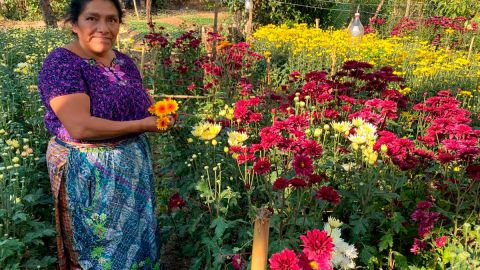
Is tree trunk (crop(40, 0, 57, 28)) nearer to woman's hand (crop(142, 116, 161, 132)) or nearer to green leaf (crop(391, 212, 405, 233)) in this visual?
woman's hand (crop(142, 116, 161, 132))

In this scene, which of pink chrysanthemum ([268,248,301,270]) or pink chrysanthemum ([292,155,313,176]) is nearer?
pink chrysanthemum ([268,248,301,270])

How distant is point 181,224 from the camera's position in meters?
2.69

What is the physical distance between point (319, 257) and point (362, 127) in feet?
4.34

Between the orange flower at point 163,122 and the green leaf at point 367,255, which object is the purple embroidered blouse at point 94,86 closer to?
the orange flower at point 163,122


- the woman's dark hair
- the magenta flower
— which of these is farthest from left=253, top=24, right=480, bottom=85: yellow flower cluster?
the magenta flower

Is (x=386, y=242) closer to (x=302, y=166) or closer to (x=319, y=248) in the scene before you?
(x=302, y=166)

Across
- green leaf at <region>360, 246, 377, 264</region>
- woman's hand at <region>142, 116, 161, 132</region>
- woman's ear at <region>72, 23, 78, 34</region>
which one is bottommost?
green leaf at <region>360, 246, 377, 264</region>

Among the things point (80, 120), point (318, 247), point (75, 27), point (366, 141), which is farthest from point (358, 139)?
point (75, 27)

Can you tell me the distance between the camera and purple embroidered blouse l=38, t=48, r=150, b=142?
69.2 inches

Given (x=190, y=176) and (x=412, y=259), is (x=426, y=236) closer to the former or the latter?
(x=412, y=259)

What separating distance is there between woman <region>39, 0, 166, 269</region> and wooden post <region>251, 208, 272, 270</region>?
2.94ft

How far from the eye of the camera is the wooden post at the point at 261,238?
114cm

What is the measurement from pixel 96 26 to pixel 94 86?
0.82 feet

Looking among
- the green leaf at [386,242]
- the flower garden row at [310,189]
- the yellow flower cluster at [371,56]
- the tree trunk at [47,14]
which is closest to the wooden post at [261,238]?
the flower garden row at [310,189]
